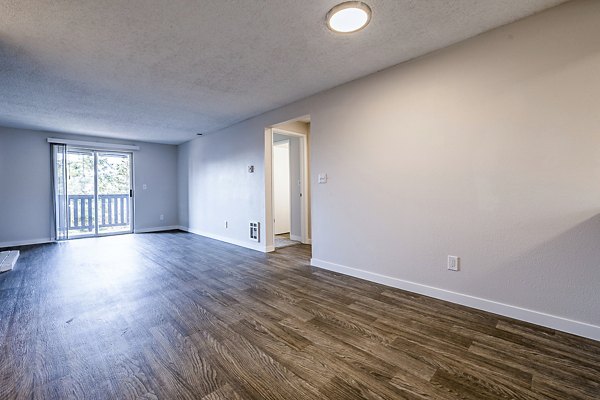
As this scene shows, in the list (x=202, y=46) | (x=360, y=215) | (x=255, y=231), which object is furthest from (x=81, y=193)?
(x=360, y=215)

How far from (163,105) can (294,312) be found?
348cm

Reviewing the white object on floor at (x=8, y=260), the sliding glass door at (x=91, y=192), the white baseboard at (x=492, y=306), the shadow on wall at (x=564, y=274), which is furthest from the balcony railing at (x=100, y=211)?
the shadow on wall at (x=564, y=274)

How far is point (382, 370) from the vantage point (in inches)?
58.5

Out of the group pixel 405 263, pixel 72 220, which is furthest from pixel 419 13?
pixel 72 220

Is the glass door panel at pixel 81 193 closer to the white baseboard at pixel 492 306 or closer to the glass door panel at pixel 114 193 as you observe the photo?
the glass door panel at pixel 114 193

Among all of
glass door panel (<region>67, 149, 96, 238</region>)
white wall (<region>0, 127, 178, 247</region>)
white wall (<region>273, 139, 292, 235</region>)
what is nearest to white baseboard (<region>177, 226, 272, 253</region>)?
white wall (<region>273, 139, 292, 235</region>)

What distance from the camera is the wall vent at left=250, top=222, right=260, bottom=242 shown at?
4504 millimetres

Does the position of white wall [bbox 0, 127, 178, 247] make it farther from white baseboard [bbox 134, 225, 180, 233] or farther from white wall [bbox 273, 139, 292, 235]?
white wall [bbox 273, 139, 292, 235]

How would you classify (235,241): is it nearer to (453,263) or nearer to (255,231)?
(255,231)

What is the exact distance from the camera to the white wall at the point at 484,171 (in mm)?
1796

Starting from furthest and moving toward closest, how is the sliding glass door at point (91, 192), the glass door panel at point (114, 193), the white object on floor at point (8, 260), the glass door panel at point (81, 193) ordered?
the glass door panel at point (114, 193) → the glass door panel at point (81, 193) → the sliding glass door at point (91, 192) → the white object on floor at point (8, 260)

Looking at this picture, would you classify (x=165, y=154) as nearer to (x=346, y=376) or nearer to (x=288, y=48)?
(x=288, y=48)

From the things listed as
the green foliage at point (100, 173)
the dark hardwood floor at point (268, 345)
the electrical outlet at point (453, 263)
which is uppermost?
the green foliage at point (100, 173)

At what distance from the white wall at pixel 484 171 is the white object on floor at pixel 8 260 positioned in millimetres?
4271
